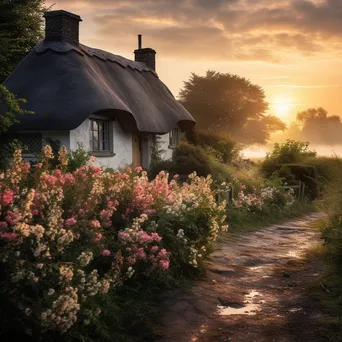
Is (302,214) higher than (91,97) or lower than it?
lower

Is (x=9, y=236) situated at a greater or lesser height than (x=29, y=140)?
lesser

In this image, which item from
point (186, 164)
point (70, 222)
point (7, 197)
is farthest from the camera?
point (186, 164)

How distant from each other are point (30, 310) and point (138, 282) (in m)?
2.30

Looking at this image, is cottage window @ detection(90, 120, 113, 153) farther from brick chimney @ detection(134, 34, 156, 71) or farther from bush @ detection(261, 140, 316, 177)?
bush @ detection(261, 140, 316, 177)

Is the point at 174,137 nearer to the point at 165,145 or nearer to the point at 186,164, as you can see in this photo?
the point at 165,145

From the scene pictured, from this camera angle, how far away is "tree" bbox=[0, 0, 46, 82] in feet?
64.9

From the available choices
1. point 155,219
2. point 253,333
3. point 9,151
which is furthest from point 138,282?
point 9,151

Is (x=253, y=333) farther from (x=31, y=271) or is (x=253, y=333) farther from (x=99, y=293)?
(x=31, y=271)

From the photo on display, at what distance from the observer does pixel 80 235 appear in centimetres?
534

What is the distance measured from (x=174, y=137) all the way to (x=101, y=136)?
21.2 feet

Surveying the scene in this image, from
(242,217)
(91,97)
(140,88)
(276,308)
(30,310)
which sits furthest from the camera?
(140,88)

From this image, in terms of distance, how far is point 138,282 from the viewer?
244 inches

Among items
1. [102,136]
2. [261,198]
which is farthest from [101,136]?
[261,198]

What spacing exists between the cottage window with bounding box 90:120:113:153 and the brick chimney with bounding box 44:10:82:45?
10.7ft
